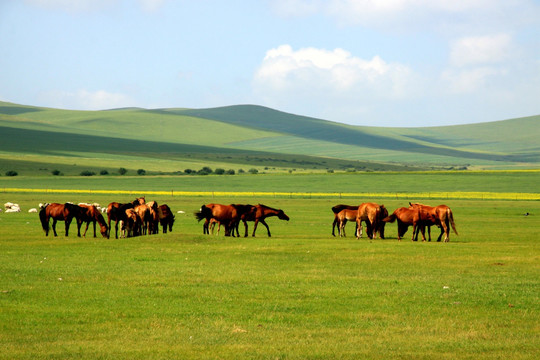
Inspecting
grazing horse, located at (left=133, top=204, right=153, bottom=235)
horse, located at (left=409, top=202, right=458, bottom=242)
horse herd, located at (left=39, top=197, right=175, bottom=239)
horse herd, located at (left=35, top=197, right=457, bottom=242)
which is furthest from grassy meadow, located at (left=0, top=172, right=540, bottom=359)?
grazing horse, located at (left=133, top=204, right=153, bottom=235)

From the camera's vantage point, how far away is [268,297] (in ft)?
58.9

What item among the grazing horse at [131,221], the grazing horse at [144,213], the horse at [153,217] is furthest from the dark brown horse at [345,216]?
the grazing horse at [131,221]

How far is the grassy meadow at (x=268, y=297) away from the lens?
13.2 metres

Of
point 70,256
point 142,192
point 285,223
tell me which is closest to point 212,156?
point 142,192

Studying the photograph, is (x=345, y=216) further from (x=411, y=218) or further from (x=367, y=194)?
(x=367, y=194)

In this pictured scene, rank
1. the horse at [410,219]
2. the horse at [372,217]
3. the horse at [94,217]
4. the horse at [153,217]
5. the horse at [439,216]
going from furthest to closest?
the horse at [153,217] → the horse at [94,217] → the horse at [372,217] → the horse at [410,219] → the horse at [439,216]

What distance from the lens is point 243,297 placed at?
59.0 ft

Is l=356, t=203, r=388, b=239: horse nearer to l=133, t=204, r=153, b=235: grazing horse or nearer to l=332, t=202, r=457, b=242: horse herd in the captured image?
l=332, t=202, r=457, b=242: horse herd

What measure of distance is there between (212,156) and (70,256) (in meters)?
168

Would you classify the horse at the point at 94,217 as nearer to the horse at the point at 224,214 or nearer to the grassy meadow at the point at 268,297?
the grassy meadow at the point at 268,297

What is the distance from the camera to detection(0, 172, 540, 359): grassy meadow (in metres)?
13.2

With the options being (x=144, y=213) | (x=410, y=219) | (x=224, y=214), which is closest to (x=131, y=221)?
(x=144, y=213)

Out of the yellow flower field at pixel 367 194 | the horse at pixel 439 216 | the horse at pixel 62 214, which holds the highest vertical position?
the horse at pixel 439 216

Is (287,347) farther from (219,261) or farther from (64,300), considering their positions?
(219,261)
